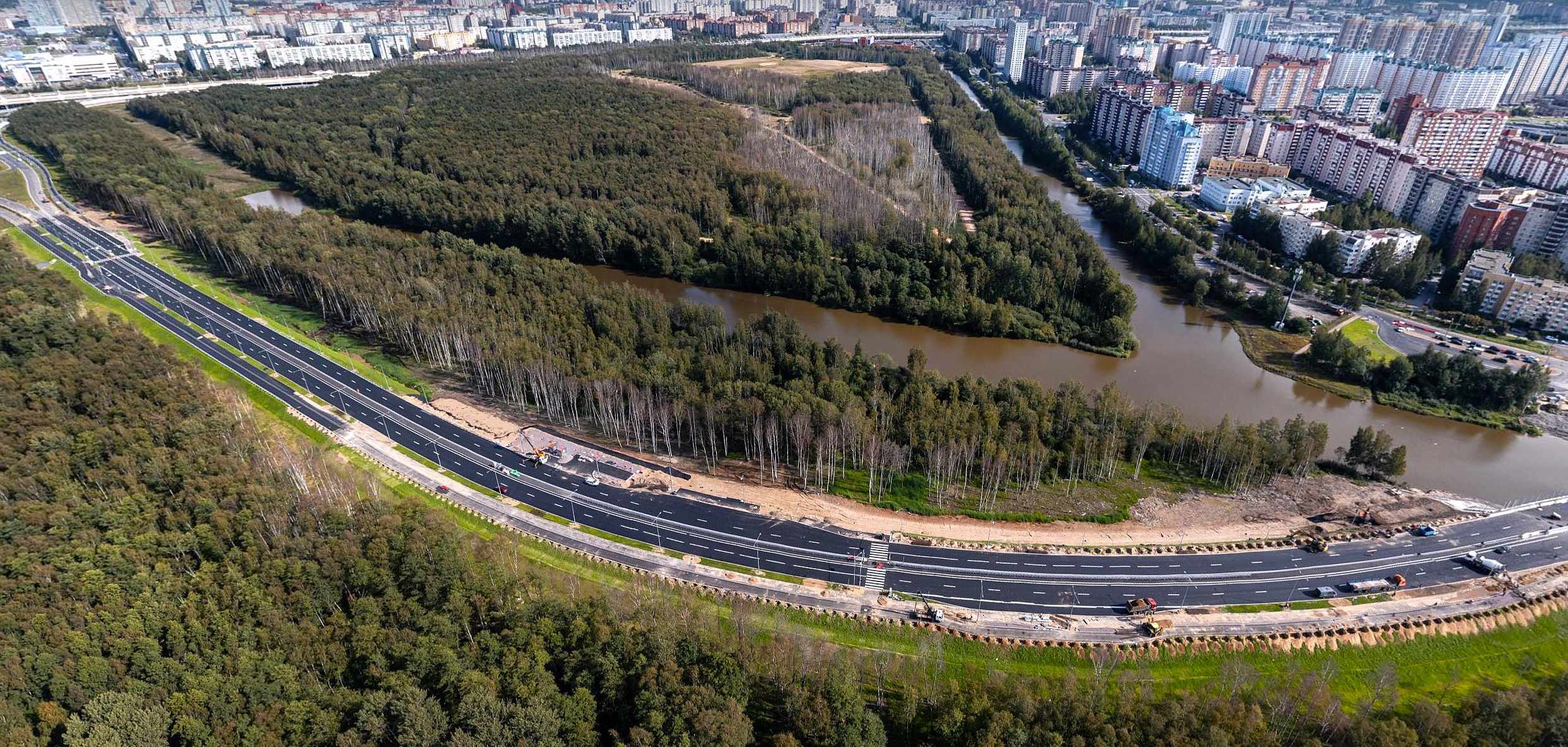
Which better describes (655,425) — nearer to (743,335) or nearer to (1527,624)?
(743,335)

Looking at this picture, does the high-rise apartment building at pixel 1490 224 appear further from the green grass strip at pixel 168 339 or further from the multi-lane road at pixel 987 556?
Answer: the green grass strip at pixel 168 339

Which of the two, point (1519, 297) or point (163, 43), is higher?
point (163, 43)

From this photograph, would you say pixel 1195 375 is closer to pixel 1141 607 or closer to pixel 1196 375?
pixel 1196 375

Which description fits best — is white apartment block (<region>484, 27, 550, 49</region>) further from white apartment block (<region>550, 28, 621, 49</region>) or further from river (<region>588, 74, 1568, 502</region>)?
river (<region>588, 74, 1568, 502</region>)

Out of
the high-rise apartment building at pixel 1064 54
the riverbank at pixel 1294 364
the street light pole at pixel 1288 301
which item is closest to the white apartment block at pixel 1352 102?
the high-rise apartment building at pixel 1064 54

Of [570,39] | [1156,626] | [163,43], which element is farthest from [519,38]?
[1156,626]

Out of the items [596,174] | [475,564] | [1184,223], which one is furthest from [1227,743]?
[596,174]
